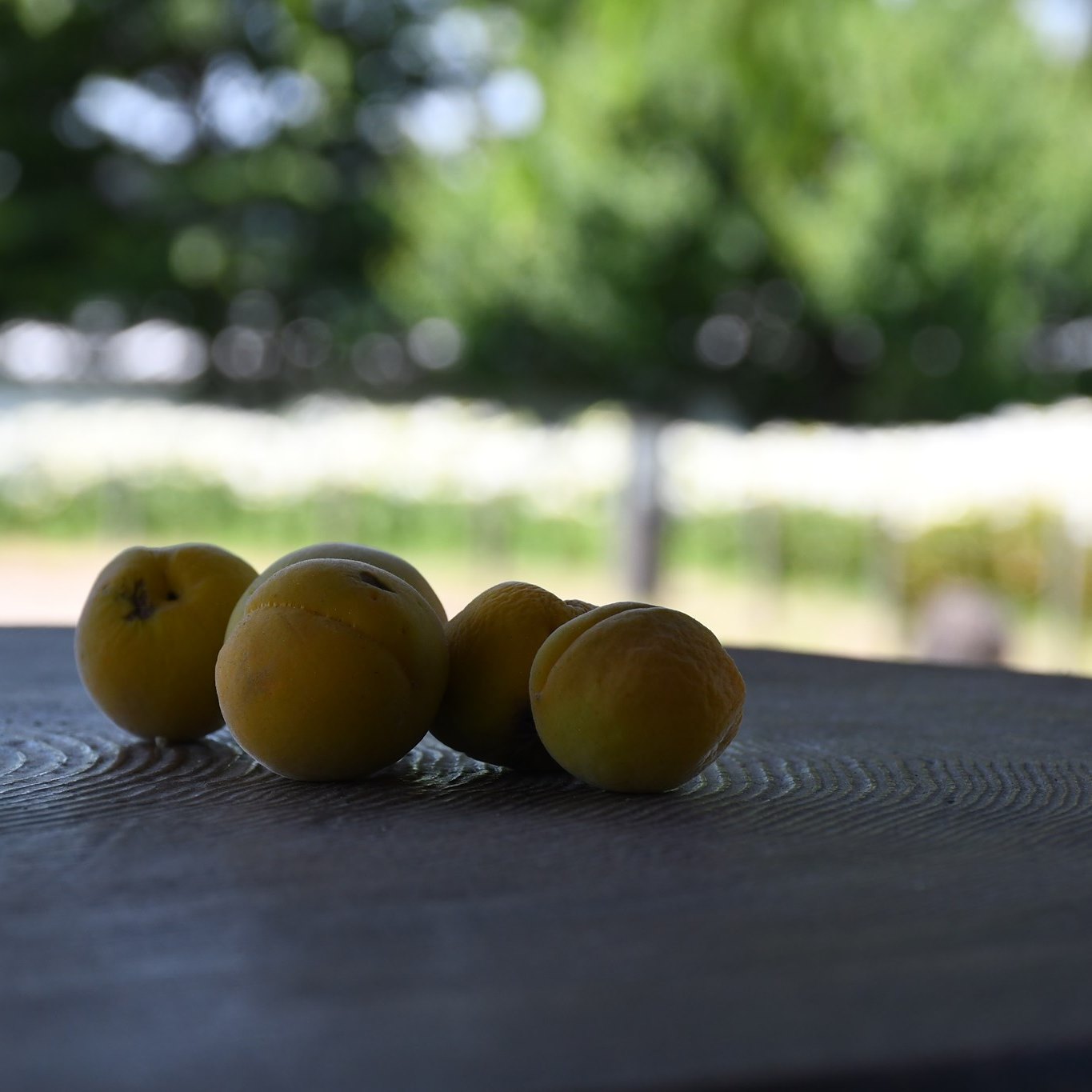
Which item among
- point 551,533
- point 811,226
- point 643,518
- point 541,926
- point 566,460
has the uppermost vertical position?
point 811,226

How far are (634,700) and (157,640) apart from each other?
30cm

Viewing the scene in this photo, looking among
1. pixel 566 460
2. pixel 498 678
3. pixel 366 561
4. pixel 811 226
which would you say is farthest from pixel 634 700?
pixel 811 226

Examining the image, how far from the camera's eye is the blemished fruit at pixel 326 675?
729mm

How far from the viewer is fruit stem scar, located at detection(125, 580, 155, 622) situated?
85 cm

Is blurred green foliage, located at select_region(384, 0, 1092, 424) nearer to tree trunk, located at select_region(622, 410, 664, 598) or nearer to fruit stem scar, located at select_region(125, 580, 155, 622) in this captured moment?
tree trunk, located at select_region(622, 410, 664, 598)

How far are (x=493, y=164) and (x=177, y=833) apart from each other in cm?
1070

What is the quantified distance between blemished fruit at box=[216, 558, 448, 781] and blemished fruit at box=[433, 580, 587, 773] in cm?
3

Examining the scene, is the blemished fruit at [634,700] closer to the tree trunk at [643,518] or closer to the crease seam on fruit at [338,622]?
the crease seam on fruit at [338,622]

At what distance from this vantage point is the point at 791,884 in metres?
0.54

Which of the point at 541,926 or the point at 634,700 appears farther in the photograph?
the point at 634,700

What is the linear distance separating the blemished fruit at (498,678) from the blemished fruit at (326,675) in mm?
29

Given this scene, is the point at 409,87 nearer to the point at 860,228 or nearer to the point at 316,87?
the point at 316,87

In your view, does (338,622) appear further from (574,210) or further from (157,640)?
(574,210)

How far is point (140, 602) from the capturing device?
0.86 metres
